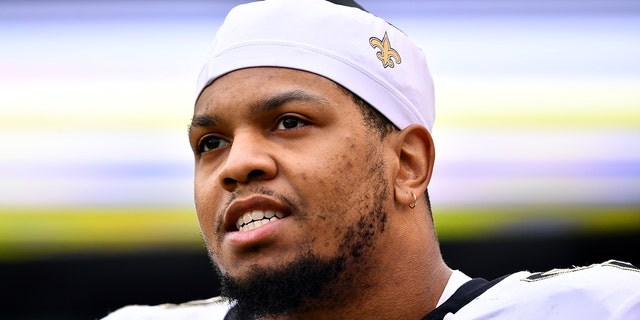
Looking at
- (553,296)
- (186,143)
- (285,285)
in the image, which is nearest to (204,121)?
(285,285)

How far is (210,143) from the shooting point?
2230mm

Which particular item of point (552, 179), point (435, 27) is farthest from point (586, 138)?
point (435, 27)

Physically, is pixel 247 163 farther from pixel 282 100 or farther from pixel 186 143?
pixel 186 143

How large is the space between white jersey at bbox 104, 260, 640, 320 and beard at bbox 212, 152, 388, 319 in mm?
207

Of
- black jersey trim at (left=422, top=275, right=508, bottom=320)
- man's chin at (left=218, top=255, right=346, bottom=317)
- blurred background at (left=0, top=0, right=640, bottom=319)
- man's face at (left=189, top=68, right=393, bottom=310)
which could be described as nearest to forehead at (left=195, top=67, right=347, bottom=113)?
man's face at (left=189, top=68, right=393, bottom=310)

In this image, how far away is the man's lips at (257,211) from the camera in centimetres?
200

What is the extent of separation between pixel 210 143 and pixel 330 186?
1.14 feet

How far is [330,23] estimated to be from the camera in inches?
88.4

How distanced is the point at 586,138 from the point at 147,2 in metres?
1.97

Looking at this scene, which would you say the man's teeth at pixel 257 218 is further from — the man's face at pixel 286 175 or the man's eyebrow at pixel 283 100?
the man's eyebrow at pixel 283 100

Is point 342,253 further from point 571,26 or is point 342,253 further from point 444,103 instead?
point 571,26

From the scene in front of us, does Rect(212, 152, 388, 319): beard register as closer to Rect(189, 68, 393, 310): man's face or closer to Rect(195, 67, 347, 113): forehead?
Rect(189, 68, 393, 310): man's face

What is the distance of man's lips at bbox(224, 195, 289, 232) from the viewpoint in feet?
6.57

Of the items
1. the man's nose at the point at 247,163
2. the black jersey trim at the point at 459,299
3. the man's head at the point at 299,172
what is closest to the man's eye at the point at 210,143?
the man's head at the point at 299,172
